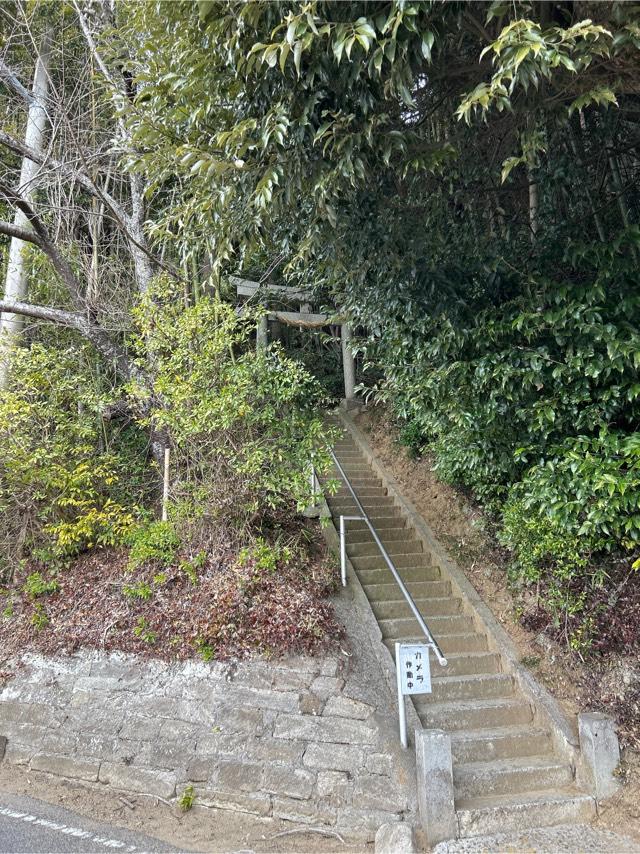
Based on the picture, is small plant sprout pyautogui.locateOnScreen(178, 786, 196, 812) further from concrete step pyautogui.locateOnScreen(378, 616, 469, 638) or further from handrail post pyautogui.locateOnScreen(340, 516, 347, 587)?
handrail post pyautogui.locateOnScreen(340, 516, 347, 587)

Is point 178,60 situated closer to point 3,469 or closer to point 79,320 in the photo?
point 79,320

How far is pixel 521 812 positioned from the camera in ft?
12.6

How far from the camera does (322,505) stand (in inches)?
259

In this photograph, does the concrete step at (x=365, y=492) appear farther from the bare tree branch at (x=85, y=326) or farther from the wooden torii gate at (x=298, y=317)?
the bare tree branch at (x=85, y=326)

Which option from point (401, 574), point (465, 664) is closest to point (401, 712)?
point (465, 664)

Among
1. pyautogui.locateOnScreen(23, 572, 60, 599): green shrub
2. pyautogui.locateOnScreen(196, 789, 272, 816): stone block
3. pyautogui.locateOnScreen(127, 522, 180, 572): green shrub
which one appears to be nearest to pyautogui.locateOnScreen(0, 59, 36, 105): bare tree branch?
pyautogui.locateOnScreen(127, 522, 180, 572): green shrub

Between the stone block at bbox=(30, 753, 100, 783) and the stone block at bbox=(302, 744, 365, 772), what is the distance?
183 centimetres

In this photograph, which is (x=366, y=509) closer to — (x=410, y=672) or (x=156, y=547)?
(x=156, y=547)

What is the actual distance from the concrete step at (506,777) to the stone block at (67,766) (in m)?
2.92

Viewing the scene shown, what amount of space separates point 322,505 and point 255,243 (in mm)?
3121

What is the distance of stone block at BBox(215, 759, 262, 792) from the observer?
4.19 meters

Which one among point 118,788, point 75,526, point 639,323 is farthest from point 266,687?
point 639,323

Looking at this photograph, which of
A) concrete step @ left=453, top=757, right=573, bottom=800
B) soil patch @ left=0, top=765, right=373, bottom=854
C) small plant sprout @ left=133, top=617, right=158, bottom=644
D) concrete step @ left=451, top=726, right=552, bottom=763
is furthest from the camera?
small plant sprout @ left=133, top=617, right=158, bottom=644

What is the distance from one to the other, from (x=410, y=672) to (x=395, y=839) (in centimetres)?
101
